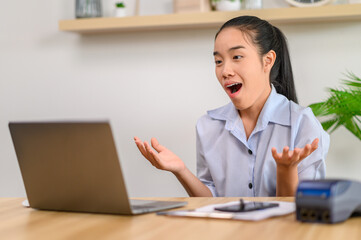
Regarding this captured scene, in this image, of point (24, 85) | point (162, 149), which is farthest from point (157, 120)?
point (162, 149)

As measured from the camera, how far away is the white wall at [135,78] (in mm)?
2816

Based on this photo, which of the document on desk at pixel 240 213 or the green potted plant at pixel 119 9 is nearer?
the document on desk at pixel 240 213

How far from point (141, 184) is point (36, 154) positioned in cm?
187

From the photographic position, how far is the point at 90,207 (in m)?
1.21

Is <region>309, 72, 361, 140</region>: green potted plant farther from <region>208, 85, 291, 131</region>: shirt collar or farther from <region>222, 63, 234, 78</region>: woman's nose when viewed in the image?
<region>222, 63, 234, 78</region>: woman's nose

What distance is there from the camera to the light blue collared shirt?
1.92m

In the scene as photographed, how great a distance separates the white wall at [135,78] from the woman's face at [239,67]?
0.89m

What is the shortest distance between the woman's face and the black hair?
3 centimetres

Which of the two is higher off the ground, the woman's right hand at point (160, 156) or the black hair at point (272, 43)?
the black hair at point (272, 43)

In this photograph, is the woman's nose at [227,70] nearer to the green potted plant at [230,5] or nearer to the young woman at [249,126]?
the young woman at [249,126]

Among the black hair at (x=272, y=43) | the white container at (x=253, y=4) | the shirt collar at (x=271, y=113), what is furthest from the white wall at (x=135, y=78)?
the shirt collar at (x=271, y=113)

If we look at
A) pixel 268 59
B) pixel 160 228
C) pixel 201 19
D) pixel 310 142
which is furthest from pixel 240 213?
pixel 201 19

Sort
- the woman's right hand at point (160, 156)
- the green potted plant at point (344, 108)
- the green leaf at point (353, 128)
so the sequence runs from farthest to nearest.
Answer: the green leaf at point (353, 128) < the green potted plant at point (344, 108) < the woman's right hand at point (160, 156)

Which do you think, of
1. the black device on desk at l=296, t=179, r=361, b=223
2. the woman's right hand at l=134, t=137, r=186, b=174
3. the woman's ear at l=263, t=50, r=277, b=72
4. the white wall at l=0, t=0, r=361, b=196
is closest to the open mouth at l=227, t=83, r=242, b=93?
the woman's ear at l=263, t=50, r=277, b=72
